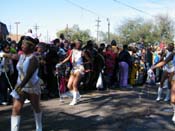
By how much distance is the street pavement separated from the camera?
846 cm

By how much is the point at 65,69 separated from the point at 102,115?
376 centimetres

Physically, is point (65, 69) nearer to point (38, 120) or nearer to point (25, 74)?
point (38, 120)

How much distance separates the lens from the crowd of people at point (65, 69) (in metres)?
7.35

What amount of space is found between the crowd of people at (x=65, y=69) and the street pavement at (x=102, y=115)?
0.55 m

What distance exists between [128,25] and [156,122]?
271 feet

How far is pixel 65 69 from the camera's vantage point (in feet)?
43.2

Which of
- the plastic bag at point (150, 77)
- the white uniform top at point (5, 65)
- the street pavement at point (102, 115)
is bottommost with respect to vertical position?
the street pavement at point (102, 115)

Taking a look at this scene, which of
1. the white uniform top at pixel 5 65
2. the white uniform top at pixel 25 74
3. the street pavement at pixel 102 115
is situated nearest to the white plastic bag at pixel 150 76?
the street pavement at pixel 102 115

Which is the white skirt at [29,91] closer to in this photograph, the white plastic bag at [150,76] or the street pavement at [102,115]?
the street pavement at [102,115]

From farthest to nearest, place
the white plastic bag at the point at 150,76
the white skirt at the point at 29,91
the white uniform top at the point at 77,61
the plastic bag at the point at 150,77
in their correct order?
1. the plastic bag at the point at 150,77
2. the white uniform top at the point at 77,61
3. the white plastic bag at the point at 150,76
4. the white skirt at the point at 29,91

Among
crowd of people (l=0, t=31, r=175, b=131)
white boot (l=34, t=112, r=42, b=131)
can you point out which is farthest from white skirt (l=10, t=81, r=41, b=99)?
white boot (l=34, t=112, r=42, b=131)

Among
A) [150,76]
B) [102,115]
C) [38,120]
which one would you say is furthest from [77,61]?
[38,120]

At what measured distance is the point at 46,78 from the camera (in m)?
12.8

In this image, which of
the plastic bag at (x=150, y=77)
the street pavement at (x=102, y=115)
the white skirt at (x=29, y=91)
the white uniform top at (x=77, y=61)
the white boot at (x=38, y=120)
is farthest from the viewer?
the plastic bag at (x=150, y=77)
